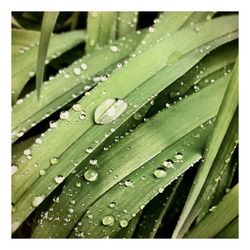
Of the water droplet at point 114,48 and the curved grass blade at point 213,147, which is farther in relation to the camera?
the water droplet at point 114,48

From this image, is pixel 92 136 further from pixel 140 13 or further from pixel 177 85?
pixel 140 13

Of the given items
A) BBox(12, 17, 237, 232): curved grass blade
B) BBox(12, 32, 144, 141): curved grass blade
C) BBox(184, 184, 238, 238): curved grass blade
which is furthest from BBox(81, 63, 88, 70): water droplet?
BBox(184, 184, 238, 238): curved grass blade

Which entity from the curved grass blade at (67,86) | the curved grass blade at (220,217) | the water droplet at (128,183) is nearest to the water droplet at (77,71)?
the curved grass blade at (67,86)

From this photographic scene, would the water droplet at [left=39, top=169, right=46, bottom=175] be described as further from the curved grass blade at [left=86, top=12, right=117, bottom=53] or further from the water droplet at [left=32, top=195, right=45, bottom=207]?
the curved grass blade at [left=86, top=12, right=117, bottom=53]

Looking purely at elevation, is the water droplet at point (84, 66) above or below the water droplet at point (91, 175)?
above

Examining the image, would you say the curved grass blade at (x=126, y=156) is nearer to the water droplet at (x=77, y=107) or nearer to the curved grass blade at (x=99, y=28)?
the water droplet at (x=77, y=107)

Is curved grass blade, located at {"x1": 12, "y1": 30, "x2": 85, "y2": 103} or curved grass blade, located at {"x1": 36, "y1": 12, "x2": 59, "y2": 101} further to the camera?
curved grass blade, located at {"x1": 12, "y1": 30, "x2": 85, "y2": 103}
